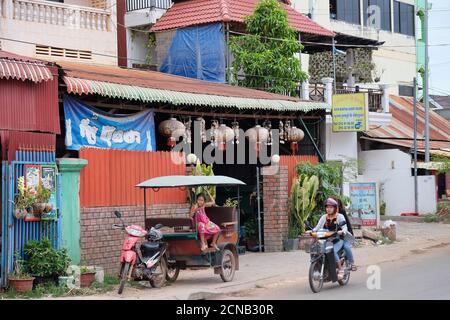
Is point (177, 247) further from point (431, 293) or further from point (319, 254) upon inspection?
point (431, 293)

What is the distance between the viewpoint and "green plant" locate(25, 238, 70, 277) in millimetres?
12430

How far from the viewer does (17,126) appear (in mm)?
12969

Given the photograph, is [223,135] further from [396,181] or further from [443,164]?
[396,181]

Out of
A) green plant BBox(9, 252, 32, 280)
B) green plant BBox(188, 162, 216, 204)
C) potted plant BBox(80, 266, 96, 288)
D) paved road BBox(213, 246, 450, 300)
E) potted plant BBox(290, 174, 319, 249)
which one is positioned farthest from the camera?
potted plant BBox(290, 174, 319, 249)

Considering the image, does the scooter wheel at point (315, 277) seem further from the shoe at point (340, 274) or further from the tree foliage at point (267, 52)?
the tree foliage at point (267, 52)

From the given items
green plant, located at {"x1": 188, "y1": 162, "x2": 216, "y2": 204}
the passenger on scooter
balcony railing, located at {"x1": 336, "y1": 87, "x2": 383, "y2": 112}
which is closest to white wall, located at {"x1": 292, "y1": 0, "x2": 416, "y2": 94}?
balcony railing, located at {"x1": 336, "y1": 87, "x2": 383, "y2": 112}

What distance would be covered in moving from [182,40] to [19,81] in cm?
1184

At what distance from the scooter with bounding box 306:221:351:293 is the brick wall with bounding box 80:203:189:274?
4115mm

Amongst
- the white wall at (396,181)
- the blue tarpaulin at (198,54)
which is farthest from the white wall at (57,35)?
the white wall at (396,181)

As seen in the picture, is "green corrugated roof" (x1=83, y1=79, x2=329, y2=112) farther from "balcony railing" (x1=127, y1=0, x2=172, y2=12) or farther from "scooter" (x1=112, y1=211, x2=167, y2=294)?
"balcony railing" (x1=127, y1=0, x2=172, y2=12)

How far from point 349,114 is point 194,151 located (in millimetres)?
6663

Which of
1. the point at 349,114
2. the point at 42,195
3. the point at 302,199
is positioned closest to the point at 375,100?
the point at 349,114

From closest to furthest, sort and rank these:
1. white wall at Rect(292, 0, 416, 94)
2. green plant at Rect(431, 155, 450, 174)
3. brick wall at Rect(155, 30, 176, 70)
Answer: brick wall at Rect(155, 30, 176, 70)
green plant at Rect(431, 155, 450, 174)
white wall at Rect(292, 0, 416, 94)
